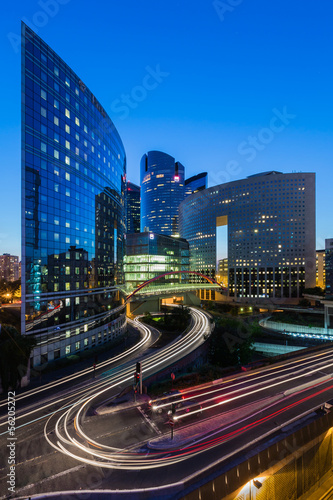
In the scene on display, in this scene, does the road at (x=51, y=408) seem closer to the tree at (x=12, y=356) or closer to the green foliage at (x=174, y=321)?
the tree at (x=12, y=356)

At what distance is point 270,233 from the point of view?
103 m

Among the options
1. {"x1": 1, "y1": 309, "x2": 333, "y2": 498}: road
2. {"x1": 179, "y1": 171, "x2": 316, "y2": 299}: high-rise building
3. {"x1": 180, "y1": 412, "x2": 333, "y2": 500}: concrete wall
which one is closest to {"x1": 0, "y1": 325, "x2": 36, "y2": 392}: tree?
{"x1": 1, "y1": 309, "x2": 333, "y2": 498}: road

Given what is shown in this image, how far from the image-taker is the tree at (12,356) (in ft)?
72.9

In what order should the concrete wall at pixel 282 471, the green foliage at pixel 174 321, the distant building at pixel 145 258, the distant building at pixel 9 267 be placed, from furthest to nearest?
the distant building at pixel 9 267 < the distant building at pixel 145 258 < the green foliage at pixel 174 321 < the concrete wall at pixel 282 471

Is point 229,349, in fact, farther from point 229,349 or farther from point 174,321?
point 174,321

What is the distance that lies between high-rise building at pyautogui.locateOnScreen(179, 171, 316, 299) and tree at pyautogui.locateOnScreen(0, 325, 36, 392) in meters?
92.6

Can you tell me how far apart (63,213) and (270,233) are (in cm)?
9090

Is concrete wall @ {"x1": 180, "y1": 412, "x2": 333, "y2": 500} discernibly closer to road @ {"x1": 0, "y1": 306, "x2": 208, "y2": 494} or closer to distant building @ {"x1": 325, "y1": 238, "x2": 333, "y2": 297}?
road @ {"x1": 0, "y1": 306, "x2": 208, "y2": 494}

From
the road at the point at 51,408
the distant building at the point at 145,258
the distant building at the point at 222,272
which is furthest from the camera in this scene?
the distant building at the point at 222,272

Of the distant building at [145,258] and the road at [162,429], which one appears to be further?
the distant building at [145,258]

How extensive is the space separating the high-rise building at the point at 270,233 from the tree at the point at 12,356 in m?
92.6

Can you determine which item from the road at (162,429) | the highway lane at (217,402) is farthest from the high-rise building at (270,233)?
the road at (162,429)

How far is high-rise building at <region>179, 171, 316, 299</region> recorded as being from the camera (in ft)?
322

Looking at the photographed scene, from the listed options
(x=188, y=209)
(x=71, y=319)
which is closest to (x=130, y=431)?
(x=71, y=319)
